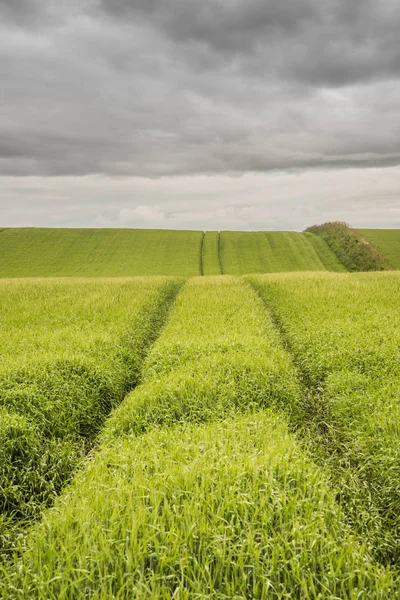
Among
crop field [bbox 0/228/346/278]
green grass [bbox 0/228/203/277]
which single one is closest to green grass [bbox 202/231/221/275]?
crop field [bbox 0/228/346/278]

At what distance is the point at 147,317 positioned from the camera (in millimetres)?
16250

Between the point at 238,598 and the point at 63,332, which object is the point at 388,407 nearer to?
the point at 238,598

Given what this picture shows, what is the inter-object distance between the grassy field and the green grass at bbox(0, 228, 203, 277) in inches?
1627

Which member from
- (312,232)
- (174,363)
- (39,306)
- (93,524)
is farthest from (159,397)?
(312,232)

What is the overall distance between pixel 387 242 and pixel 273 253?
20.7 m

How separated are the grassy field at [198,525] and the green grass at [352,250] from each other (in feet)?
160

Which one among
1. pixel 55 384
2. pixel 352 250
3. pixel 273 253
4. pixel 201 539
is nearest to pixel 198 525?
pixel 201 539

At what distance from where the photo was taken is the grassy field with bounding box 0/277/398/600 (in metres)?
3.26

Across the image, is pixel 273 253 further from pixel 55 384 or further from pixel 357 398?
pixel 55 384

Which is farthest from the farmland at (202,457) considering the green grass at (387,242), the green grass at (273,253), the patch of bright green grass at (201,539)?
the green grass at (387,242)

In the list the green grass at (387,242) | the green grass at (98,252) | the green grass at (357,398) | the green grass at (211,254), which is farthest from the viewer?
the green grass at (387,242)

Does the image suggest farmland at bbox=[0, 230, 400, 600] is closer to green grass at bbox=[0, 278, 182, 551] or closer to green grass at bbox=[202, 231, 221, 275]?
green grass at bbox=[0, 278, 182, 551]

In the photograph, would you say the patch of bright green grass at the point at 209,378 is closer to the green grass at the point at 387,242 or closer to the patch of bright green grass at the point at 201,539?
the patch of bright green grass at the point at 201,539

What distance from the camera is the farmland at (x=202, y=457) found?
339cm
